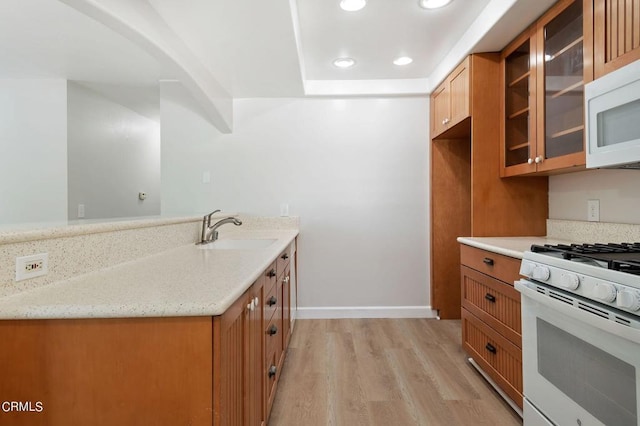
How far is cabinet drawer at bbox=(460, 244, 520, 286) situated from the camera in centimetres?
165

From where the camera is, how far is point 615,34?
1.37 metres

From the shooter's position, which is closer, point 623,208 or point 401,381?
point 623,208

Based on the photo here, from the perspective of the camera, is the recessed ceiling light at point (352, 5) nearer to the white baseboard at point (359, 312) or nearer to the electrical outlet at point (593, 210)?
the electrical outlet at point (593, 210)

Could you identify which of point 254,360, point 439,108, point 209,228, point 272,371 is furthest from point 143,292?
point 439,108

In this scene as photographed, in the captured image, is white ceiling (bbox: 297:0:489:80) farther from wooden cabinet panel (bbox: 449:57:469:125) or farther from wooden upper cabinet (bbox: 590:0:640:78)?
wooden upper cabinet (bbox: 590:0:640:78)

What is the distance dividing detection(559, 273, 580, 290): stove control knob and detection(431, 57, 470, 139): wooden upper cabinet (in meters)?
1.47

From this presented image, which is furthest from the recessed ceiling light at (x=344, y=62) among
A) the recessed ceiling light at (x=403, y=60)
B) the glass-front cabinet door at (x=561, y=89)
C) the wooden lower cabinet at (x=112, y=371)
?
the wooden lower cabinet at (x=112, y=371)

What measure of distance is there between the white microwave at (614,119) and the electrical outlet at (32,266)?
2.02 metres

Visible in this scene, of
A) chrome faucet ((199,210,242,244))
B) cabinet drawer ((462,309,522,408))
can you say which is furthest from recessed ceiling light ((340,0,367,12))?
cabinet drawer ((462,309,522,408))

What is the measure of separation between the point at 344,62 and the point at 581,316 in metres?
2.40

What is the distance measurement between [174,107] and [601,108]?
317cm

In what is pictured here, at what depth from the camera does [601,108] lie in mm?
1270

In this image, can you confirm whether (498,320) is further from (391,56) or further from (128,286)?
(391,56)

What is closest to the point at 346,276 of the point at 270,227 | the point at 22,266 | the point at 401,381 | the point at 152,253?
the point at 270,227
